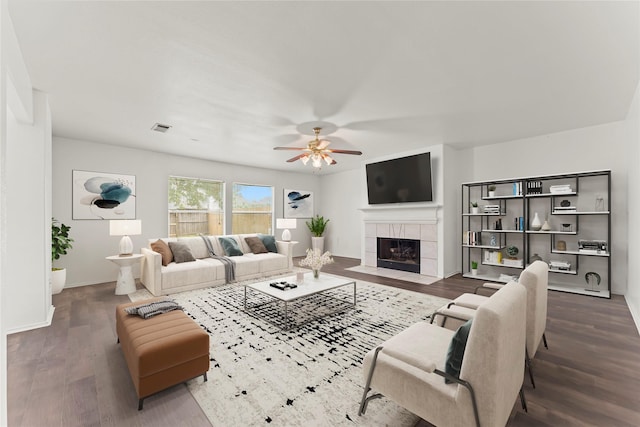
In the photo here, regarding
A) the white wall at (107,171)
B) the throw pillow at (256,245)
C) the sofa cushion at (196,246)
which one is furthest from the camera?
the throw pillow at (256,245)

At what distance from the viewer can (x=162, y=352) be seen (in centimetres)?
194

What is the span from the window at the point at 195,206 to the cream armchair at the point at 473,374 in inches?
225

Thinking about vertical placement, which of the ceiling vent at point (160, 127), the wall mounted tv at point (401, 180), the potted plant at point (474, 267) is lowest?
the potted plant at point (474, 267)

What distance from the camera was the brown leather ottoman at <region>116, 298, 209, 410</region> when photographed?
188 centimetres

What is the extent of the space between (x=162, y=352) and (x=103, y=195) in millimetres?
4631

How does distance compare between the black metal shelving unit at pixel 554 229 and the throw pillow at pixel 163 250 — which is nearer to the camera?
the black metal shelving unit at pixel 554 229

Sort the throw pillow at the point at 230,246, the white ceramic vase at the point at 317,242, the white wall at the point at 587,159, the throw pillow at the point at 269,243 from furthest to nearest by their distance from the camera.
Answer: the white ceramic vase at the point at 317,242, the throw pillow at the point at 269,243, the throw pillow at the point at 230,246, the white wall at the point at 587,159

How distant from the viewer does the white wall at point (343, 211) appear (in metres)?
8.11

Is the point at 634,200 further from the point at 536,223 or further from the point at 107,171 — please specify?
the point at 107,171

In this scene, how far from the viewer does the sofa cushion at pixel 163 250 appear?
187 inches

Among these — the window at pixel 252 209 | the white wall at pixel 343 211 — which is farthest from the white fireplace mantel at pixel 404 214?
the window at pixel 252 209

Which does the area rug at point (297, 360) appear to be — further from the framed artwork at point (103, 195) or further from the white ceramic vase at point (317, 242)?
the white ceramic vase at point (317, 242)

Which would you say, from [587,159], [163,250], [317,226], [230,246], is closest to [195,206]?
[230,246]

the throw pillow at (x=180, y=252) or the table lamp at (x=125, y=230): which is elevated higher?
the table lamp at (x=125, y=230)
